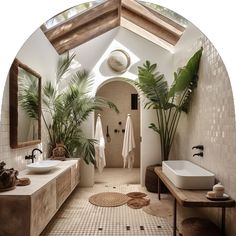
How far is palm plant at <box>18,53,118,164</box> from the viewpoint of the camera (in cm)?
416

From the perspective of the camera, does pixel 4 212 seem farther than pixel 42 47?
No

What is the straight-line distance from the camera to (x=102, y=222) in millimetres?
3008

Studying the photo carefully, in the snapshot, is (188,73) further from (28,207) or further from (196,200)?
(28,207)

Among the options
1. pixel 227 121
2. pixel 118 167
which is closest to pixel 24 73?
pixel 227 121

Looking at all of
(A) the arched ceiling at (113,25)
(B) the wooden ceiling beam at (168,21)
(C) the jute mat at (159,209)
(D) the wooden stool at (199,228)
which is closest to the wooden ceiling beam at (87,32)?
(A) the arched ceiling at (113,25)

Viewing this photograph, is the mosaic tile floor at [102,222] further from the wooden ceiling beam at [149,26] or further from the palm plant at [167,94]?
the wooden ceiling beam at [149,26]

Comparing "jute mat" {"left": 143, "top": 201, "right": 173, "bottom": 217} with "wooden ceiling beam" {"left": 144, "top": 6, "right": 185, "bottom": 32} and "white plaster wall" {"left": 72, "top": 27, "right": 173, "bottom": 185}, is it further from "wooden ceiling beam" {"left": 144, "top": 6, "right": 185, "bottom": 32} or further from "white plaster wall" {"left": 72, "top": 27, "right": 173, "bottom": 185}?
"wooden ceiling beam" {"left": 144, "top": 6, "right": 185, "bottom": 32}

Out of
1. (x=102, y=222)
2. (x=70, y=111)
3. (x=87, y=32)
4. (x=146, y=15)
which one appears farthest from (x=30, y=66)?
(x=102, y=222)

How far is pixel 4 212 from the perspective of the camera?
198cm

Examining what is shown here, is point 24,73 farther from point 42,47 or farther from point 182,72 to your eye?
point 182,72

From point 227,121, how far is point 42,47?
286 cm

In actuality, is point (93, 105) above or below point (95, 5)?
below

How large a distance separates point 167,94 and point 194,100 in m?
0.66

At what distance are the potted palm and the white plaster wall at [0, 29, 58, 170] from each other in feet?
5.05
